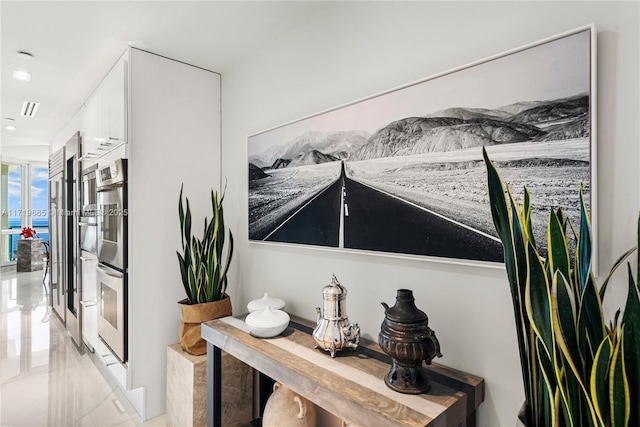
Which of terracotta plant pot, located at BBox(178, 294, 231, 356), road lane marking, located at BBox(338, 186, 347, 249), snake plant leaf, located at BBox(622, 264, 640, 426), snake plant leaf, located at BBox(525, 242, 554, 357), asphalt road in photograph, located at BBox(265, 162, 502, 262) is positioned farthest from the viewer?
terracotta plant pot, located at BBox(178, 294, 231, 356)

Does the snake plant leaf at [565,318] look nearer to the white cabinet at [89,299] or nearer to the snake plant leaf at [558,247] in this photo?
the snake plant leaf at [558,247]

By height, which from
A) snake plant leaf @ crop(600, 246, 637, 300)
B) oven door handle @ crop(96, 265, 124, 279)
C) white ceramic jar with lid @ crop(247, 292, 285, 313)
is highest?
snake plant leaf @ crop(600, 246, 637, 300)

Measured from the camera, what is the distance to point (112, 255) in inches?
99.6

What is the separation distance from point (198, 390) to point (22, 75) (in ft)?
9.49

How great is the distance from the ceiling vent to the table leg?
3466 mm

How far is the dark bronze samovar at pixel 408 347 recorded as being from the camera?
1210 mm

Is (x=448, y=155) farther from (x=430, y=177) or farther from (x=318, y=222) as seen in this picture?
(x=318, y=222)

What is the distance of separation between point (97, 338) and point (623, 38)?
3671mm

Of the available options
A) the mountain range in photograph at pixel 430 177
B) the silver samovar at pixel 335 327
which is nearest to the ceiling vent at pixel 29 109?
the mountain range in photograph at pixel 430 177

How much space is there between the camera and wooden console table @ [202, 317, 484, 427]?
112cm

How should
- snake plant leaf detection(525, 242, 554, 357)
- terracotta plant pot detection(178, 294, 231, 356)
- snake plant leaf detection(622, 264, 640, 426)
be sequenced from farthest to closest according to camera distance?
1. terracotta plant pot detection(178, 294, 231, 356)
2. snake plant leaf detection(525, 242, 554, 357)
3. snake plant leaf detection(622, 264, 640, 426)

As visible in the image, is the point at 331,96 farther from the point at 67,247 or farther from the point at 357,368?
the point at 67,247

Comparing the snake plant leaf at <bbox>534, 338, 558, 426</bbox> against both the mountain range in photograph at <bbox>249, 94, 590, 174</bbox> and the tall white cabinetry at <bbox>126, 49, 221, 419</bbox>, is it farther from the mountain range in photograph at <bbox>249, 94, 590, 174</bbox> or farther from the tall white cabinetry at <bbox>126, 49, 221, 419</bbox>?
the tall white cabinetry at <bbox>126, 49, 221, 419</bbox>

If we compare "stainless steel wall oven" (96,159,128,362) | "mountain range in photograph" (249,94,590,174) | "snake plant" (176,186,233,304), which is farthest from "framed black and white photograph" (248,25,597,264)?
"stainless steel wall oven" (96,159,128,362)
